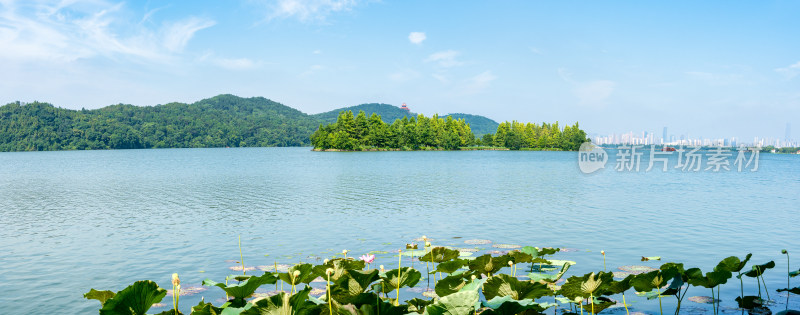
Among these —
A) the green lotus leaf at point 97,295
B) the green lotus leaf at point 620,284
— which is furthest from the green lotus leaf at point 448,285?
the green lotus leaf at point 97,295

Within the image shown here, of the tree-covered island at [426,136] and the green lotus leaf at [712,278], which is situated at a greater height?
the tree-covered island at [426,136]

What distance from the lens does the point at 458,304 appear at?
139 inches

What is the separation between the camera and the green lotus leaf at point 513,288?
190 inches

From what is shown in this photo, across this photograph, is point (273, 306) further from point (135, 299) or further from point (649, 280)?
point (649, 280)

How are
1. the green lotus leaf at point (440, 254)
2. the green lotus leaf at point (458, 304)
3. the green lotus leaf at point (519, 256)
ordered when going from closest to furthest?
the green lotus leaf at point (458, 304)
the green lotus leaf at point (519, 256)
the green lotus leaf at point (440, 254)

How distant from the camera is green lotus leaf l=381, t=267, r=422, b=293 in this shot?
5.31 m

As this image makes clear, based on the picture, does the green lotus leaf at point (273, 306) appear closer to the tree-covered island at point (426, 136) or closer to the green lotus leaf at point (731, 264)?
the green lotus leaf at point (731, 264)

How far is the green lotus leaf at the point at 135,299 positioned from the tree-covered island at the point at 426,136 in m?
111

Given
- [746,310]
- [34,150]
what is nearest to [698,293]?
[746,310]

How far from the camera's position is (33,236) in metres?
16.0

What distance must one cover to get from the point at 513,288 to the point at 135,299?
10.7 feet

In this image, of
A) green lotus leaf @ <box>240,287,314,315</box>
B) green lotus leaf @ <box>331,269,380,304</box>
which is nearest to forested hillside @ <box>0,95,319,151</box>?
green lotus leaf @ <box>331,269,380,304</box>

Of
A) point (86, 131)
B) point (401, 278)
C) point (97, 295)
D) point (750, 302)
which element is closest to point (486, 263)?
point (401, 278)

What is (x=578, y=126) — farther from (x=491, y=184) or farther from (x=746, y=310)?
(x=746, y=310)
